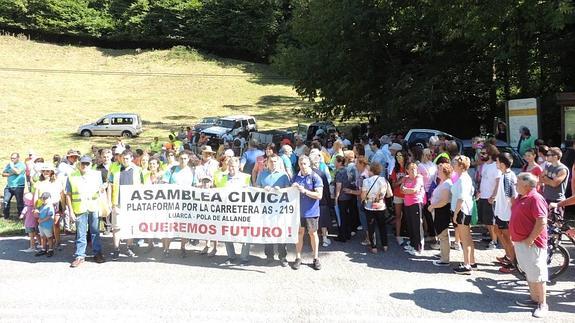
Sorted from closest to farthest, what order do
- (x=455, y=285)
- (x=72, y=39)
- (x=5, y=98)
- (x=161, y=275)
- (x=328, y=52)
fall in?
(x=455, y=285), (x=161, y=275), (x=328, y=52), (x=5, y=98), (x=72, y=39)

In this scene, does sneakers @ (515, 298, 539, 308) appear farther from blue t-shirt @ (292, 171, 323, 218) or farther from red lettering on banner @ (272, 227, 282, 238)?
red lettering on banner @ (272, 227, 282, 238)

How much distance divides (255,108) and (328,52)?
24648 millimetres

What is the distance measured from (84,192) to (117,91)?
143ft

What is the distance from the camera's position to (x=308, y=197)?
8195 mm

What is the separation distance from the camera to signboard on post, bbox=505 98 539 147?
14953mm

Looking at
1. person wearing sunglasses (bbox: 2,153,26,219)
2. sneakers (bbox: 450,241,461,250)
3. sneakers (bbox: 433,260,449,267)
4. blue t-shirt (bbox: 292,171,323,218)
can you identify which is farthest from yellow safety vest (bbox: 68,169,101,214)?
sneakers (bbox: 450,241,461,250)

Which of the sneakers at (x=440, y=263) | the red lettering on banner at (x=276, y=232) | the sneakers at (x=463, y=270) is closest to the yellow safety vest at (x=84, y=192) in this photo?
the red lettering on banner at (x=276, y=232)

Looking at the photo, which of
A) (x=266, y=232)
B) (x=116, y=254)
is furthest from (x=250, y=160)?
(x=116, y=254)

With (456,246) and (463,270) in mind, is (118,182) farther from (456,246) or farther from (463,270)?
(456,246)

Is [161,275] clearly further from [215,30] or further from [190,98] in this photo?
[215,30]

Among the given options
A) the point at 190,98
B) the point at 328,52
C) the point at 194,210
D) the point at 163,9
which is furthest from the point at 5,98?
the point at 194,210

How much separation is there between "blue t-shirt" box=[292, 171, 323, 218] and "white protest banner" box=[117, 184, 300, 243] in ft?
0.32

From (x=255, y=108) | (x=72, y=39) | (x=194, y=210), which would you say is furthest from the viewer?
(x=72, y=39)

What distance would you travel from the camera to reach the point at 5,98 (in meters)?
43.0
